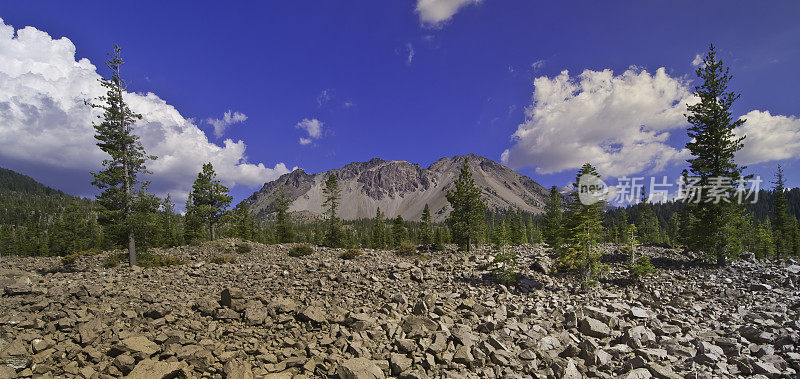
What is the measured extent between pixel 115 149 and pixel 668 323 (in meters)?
36.6

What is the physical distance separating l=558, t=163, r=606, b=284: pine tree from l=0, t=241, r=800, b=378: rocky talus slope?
4.98 feet

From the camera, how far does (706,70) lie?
24250 millimetres

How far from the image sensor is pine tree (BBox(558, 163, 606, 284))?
17.2 metres

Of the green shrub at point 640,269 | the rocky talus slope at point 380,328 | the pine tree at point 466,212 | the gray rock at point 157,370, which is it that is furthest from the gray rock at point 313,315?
the pine tree at point 466,212

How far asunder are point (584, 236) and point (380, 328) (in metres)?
13.3

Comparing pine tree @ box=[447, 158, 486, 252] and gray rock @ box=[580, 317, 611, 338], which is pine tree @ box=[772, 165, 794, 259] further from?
gray rock @ box=[580, 317, 611, 338]

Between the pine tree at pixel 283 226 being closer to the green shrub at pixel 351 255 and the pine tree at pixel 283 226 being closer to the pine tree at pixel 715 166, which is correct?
the green shrub at pixel 351 255

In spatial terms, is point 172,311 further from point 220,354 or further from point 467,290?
point 467,290

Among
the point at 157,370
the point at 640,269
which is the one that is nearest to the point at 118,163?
the point at 157,370

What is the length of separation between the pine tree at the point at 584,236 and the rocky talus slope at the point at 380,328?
1.52 meters

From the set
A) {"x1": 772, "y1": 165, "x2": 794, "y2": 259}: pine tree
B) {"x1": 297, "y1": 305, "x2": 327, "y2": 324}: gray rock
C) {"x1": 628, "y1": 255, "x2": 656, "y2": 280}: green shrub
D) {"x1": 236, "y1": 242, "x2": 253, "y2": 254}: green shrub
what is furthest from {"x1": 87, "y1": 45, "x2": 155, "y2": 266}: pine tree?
{"x1": 772, "y1": 165, "x2": 794, "y2": 259}: pine tree

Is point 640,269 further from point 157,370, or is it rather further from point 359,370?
point 157,370

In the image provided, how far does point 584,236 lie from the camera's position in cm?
1711

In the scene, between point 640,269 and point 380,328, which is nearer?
point 380,328
